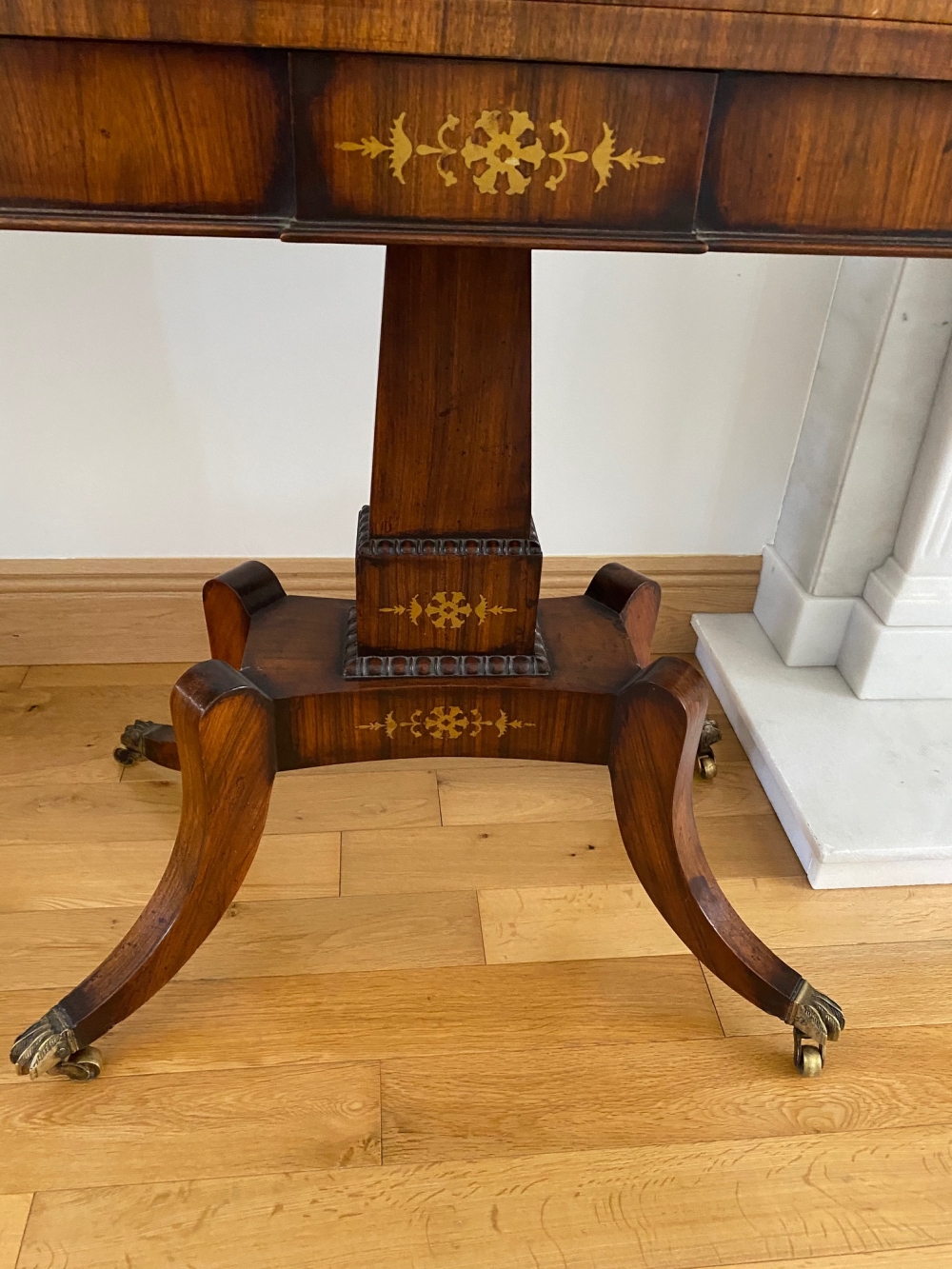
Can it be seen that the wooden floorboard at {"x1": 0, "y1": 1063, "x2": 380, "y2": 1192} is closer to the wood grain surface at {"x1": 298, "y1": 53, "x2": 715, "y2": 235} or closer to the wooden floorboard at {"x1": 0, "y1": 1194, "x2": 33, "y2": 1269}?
the wooden floorboard at {"x1": 0, "y1": 1194, "x2": 33, "y2": 1269}

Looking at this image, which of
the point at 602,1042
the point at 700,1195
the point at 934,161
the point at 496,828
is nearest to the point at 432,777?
the point at 496,828

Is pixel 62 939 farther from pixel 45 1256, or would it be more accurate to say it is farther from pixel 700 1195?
pixel 700 1195

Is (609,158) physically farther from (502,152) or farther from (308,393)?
(308,393)

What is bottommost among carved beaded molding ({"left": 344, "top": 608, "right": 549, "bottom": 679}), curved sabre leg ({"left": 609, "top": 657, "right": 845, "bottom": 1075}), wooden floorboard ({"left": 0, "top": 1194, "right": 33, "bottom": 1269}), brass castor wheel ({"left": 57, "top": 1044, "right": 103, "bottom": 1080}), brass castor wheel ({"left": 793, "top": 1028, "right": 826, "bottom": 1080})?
wooden floorboard ({"left": 0, "top": 1194, "right": 33, "bottom": 1269})

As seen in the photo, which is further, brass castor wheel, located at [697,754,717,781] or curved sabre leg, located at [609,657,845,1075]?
brass castor wheel, located at [697,754,717,781]

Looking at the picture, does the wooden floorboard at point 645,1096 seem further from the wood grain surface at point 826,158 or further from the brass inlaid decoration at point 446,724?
the wood grain surface at point 826,158

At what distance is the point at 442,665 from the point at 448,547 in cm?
11

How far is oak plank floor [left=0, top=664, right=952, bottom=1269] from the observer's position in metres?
0.73

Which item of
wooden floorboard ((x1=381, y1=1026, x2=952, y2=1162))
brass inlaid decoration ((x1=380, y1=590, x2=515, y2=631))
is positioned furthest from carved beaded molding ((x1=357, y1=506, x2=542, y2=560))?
wooden floorboard ((x1=381, y1=1026, x2=952, y2=1162))

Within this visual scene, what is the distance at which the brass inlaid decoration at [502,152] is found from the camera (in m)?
0.49

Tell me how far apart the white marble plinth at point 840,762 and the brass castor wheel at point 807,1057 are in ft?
0.69

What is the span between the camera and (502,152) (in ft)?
1.63

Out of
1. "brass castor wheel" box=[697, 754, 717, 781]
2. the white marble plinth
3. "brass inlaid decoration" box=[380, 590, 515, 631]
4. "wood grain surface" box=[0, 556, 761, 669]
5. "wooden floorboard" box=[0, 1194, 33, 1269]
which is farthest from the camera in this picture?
"wood grain surface" box=[0, 556, 761, 669]

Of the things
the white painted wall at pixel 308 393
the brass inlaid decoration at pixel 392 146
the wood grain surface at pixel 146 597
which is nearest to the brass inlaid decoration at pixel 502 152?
the brass inlaid decoration at pixel 392 146
